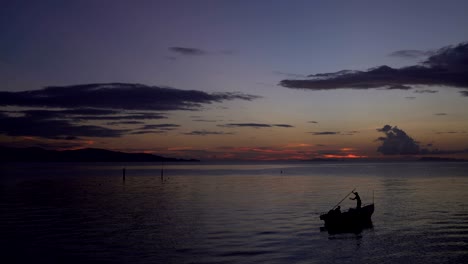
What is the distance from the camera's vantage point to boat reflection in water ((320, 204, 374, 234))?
43.1 meters

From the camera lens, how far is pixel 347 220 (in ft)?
147

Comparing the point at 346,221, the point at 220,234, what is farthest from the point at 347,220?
the point at 220,234

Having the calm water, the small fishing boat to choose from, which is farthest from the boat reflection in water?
the calm water

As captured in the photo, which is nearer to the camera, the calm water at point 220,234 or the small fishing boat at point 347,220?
the calm water at point 220,234

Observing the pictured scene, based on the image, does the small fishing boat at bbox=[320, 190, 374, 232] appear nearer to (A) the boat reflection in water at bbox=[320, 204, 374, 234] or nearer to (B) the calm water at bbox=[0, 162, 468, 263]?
(A) the boat reflection in water at bbox=[320, 204, 374, 234]

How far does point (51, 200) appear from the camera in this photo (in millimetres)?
69250

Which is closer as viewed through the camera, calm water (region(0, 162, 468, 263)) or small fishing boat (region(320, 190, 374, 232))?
calm water (region(0, 162, 468, 263))

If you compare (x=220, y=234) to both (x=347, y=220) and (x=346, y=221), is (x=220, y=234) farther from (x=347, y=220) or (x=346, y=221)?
(x=347, y=220)

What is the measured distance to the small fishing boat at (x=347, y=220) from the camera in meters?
43.1

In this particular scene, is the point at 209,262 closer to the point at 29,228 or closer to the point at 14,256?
the point at 14,256

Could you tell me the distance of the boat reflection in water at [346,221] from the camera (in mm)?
43062

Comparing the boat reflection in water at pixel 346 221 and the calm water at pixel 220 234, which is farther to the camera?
the boat reflection in water at pixel 346 221

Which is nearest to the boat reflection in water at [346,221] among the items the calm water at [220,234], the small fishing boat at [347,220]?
the small fishing boat at [347,220]

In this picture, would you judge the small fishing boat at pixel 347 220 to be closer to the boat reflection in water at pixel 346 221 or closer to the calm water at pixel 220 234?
the boat reflection in water at pixel 346 221
